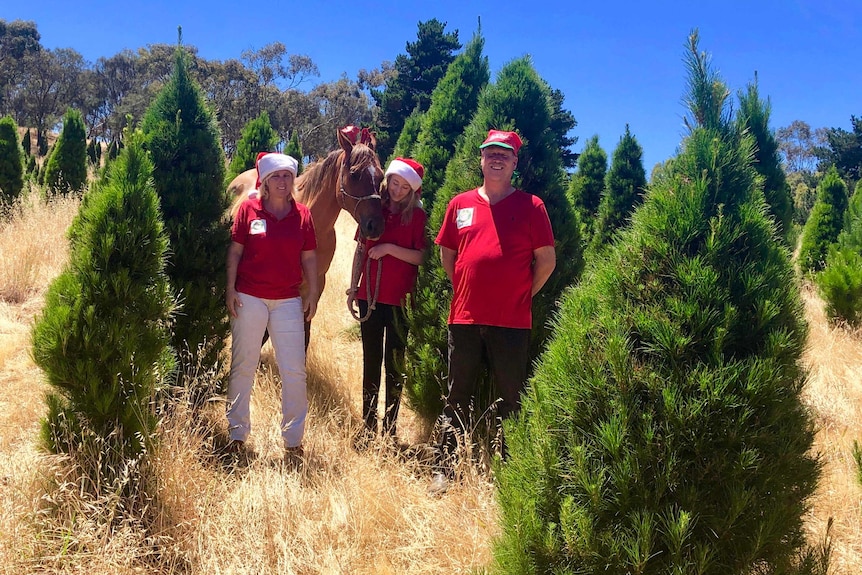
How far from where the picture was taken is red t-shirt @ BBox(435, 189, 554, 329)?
3.17 meters

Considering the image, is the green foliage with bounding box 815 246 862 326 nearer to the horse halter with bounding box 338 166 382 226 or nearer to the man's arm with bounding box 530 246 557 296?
the man's arm with bounding box 530 246 557 296

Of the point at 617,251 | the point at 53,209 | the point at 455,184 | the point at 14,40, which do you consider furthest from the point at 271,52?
the point at 617,251

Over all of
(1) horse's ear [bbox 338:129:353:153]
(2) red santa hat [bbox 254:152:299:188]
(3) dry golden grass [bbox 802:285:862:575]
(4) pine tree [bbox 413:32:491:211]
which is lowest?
(3) dry golden grass [bbox 802:285:862:575]

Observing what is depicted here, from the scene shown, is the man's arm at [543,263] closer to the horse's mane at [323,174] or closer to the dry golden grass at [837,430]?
the dry golden grass at [837,430]

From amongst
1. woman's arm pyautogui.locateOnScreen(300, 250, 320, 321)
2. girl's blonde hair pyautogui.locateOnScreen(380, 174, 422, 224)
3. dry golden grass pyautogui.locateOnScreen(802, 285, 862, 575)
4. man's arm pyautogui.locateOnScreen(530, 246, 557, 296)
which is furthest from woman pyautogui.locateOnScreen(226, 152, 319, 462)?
dry golden grass pyautogui.locateOnScreen(802, 285, 862, 575)

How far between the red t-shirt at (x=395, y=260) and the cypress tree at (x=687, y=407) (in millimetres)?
2256

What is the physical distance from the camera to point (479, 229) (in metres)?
3.25

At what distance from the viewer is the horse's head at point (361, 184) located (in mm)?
4004

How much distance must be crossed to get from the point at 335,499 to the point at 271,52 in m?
40.6

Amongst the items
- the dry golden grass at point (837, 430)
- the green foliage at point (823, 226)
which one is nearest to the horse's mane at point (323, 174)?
the dry golden grass at point (837, 430)

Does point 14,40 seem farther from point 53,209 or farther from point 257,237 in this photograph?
point 257,237

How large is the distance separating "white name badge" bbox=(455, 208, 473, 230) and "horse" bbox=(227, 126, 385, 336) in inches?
31.8

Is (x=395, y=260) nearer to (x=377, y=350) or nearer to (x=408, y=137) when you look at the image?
(x=377, y=350)

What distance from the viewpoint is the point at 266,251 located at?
12.1 feet
